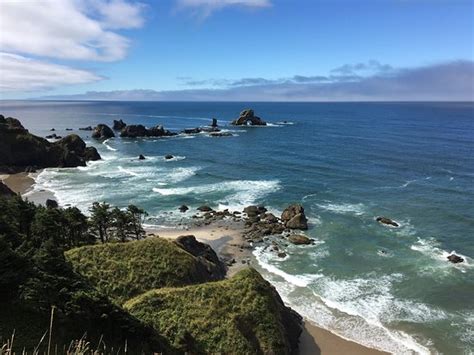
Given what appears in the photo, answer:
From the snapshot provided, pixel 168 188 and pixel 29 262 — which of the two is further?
pixel 168 188

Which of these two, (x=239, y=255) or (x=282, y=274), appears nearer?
(x=282, y=274)

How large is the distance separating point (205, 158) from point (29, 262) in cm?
9351

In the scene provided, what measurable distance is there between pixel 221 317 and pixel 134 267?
10.5 meters

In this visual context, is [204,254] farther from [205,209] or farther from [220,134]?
[220,134]

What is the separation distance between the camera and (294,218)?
64125 mm

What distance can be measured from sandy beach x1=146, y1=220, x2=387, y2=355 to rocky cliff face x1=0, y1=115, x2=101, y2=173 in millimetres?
57981

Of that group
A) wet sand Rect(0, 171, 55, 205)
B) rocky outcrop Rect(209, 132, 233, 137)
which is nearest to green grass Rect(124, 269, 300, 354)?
wet sand Rect(0, 171, 55, 205)

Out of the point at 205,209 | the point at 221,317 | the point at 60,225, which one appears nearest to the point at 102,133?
the point at 205,209

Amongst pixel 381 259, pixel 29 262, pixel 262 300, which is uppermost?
pixel 29 262

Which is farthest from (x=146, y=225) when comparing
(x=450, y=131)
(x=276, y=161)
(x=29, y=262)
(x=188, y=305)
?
(x=450, y=131)

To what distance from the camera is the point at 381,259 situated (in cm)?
5309

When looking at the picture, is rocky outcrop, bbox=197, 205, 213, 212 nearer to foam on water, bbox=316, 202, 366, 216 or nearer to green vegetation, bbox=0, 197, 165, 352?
foam on water, bbox=316, 202, 366, 216

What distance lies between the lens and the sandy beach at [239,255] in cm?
3591

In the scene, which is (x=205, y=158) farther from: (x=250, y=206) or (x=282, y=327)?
(x=282, y=327)
